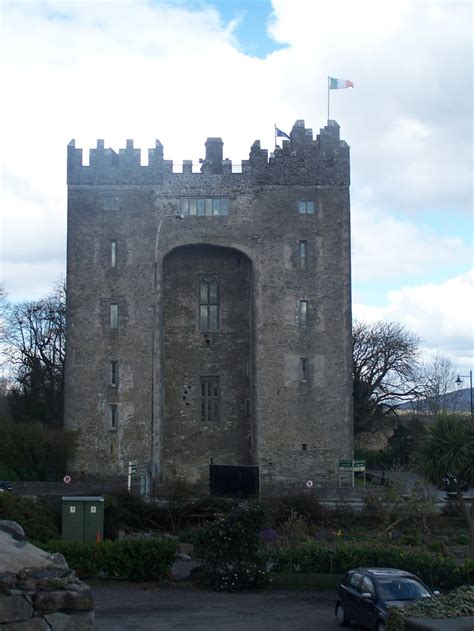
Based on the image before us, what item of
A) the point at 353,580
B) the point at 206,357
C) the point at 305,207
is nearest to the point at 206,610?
the point at 353,580

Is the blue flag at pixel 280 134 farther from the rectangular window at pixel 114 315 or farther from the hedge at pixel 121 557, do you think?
the hedge at pixel 121 557

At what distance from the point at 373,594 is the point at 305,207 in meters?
30.1

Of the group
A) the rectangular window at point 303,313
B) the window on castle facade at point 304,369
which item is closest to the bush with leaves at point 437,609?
the window on castle facade at point 304,369

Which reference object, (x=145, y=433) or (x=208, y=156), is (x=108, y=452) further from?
(x=208, y=156)

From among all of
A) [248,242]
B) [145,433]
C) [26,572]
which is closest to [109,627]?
[26,572]

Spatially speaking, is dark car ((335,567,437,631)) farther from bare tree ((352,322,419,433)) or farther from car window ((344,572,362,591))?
bare tree ((352,322,419,433))

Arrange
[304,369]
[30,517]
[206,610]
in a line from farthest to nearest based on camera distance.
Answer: [304,369] < [30,517] < [206,610]

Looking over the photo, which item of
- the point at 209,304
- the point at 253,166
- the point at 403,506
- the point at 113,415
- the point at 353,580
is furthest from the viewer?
the point at 209,304

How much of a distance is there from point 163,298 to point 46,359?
55.6 ft

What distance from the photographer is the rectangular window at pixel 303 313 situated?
45281 mm

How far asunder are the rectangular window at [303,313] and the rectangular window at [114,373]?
9.45m

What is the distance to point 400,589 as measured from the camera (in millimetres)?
17781

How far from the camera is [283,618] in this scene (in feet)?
63.7

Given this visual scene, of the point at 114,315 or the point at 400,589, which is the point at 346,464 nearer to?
the point at 114,315
